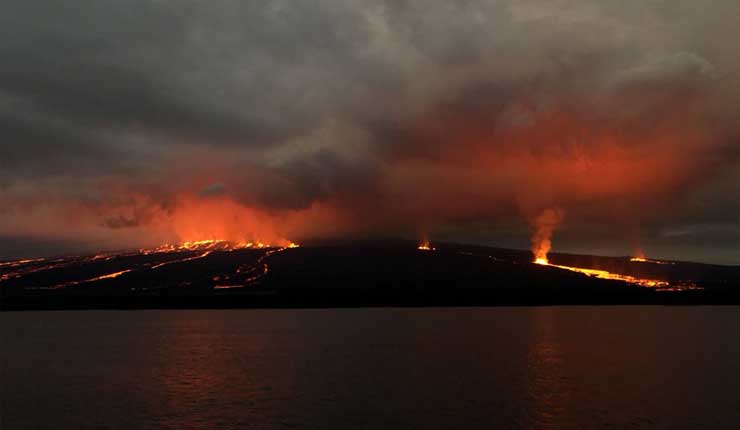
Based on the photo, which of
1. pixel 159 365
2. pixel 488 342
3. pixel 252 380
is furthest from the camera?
pixel 488 342

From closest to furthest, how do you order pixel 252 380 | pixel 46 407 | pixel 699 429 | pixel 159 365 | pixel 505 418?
pixel 699 429
pixel 505 418
pixel 46 407
pixel 252 380
pixel 159 365

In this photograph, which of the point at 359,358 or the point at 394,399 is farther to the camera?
the point at 359,358

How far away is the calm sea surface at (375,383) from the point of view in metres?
41.0

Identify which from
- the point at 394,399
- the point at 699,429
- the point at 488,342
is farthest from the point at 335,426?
the point at 488,342

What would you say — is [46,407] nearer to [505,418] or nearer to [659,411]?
[505,418]

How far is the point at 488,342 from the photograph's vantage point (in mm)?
95750

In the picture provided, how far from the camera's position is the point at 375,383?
2175 inches

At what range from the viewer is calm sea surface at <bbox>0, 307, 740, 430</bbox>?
41.0 metres

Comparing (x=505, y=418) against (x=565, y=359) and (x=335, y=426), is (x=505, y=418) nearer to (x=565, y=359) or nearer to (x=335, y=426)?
(x=335, y=426)

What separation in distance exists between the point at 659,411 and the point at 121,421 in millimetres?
34464

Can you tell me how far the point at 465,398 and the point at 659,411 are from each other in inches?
505

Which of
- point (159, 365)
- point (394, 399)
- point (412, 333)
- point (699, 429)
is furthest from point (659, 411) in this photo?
point (412, 333)

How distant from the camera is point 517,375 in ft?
197

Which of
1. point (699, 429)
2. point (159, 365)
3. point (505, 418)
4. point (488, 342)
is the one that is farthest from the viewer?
point (488, 342)
